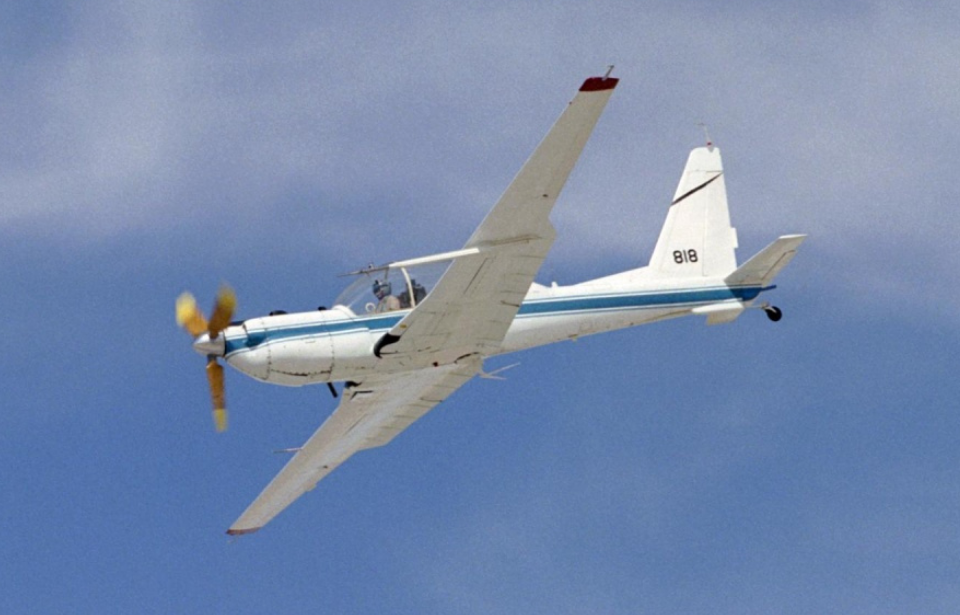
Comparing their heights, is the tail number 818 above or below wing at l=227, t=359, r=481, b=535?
above

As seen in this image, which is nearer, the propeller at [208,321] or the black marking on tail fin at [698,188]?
the propeller at [208,321]

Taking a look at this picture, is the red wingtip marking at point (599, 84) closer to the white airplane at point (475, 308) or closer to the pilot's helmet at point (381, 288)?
the white airplane at point (475, 308)

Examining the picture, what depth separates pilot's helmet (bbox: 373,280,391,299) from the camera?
35.4m

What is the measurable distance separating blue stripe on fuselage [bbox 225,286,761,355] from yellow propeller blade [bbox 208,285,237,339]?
347 millimetres

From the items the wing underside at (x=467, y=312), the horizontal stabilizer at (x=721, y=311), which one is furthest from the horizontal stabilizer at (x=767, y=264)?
the wing underside at (x=467, y=312)

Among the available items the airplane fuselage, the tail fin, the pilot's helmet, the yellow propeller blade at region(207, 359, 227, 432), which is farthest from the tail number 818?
the yellow propeller blade at region(207, 359, 227, 432)

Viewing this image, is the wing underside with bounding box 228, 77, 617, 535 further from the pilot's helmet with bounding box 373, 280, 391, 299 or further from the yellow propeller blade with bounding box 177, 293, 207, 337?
the yellow propeller blade with bounding box 177, 293, 207, 337

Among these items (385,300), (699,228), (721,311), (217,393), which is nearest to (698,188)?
(699,228)

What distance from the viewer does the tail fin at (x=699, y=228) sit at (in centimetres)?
4047

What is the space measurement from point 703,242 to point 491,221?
962cm

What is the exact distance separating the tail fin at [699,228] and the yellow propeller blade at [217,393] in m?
10.8

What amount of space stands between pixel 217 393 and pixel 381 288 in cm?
467

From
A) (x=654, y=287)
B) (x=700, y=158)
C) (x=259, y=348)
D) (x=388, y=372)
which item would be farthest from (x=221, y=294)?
(x=700, y=158)

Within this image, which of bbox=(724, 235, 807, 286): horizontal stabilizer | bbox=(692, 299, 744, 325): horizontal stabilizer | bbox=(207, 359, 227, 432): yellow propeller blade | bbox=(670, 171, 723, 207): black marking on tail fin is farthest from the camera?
bbox=(670, 171, 723, 207): black marking on tail fin
